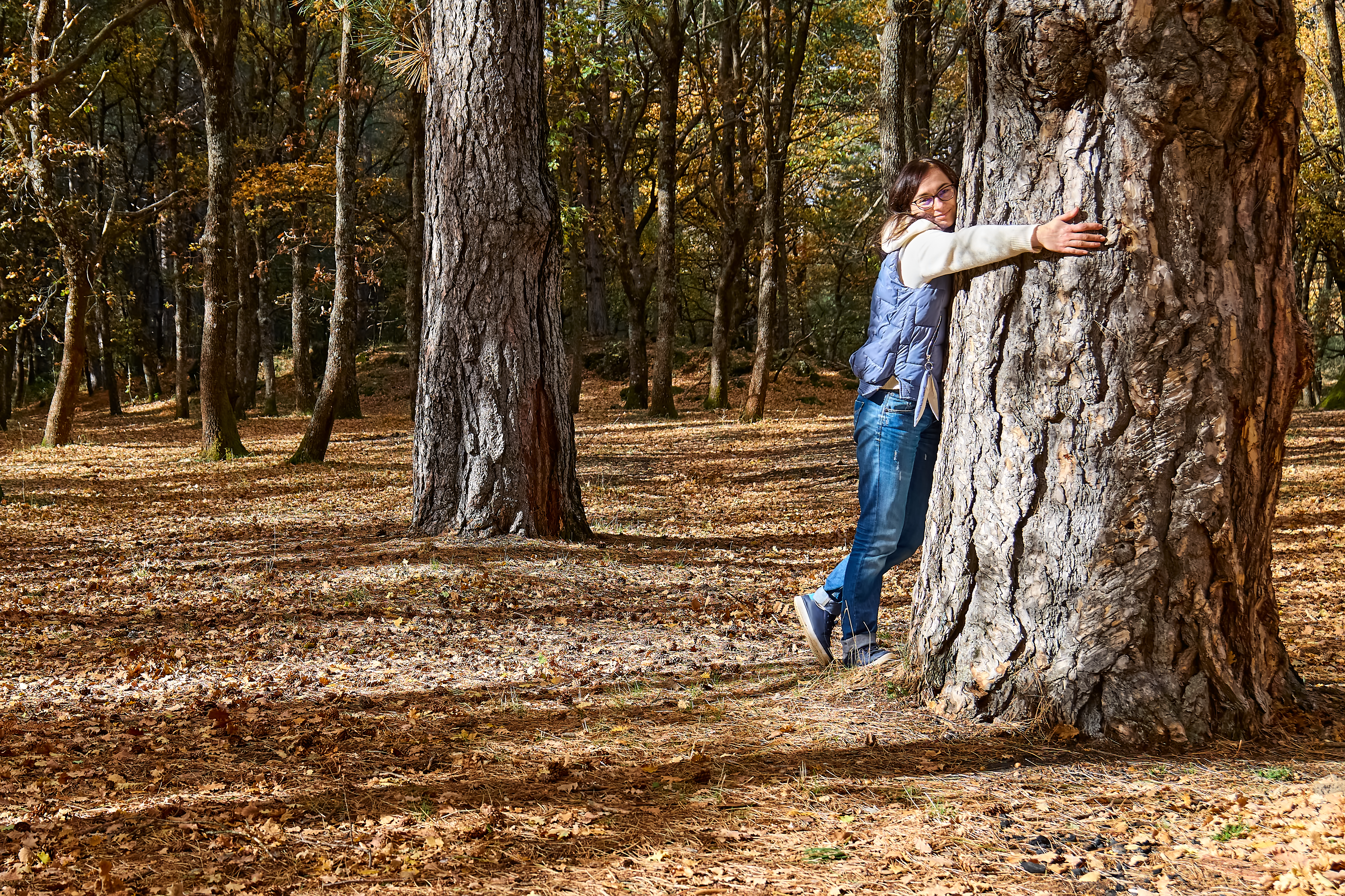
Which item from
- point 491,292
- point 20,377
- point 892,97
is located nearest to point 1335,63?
point 892,97

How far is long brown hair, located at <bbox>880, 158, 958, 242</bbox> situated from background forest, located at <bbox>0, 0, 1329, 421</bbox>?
5771mm

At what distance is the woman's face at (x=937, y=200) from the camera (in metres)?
3.53

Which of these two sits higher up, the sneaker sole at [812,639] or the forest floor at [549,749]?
the sneaker sole at [812,639]

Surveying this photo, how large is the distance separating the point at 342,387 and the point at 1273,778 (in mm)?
11613

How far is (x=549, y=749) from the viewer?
3.31 meters

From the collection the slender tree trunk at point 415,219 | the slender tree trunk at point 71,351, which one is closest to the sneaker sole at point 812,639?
the slender tree trunk at point 415,219

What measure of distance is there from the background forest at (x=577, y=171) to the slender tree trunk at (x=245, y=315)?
14 centimetres

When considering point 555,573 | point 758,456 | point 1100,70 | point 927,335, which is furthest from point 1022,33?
point 758,456

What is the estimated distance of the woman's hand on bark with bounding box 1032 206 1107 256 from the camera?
2959 mm

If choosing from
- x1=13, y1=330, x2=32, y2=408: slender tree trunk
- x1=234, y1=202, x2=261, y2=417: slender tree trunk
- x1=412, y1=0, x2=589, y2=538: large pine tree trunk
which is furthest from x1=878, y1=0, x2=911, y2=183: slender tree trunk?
Answer: x1=13, y1=330, x2=32, y2=408: slender tree trunk

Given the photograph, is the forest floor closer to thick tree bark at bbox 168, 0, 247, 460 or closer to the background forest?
the background forest

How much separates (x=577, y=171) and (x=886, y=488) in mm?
22341

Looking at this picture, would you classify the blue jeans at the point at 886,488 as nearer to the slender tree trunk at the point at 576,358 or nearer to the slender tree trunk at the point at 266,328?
the slender tree trunk at the point at 576,358

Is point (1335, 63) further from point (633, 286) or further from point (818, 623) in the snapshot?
point (818, 623)
